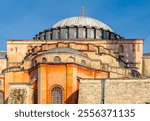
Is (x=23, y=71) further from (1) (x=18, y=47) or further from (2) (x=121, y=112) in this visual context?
(2) (x=121, y=112)

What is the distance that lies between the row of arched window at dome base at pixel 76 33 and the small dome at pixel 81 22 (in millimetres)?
1570

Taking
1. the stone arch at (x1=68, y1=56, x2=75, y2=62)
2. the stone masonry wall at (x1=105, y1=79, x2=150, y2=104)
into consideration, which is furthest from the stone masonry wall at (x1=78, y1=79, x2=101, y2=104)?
the stone arch at (x1=68, y1=56, x2=75, y2=62)

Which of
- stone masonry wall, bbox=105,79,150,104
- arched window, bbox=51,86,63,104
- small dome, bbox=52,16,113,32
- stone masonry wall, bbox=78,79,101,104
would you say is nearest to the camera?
stone masonry wall, bbox=105,79,150,104

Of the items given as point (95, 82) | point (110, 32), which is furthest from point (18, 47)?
point (95, 82)

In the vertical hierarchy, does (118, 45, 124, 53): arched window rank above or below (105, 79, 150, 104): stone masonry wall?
above

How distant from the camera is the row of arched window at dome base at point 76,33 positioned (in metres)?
55.0

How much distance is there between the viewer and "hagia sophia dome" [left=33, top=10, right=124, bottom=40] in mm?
55050

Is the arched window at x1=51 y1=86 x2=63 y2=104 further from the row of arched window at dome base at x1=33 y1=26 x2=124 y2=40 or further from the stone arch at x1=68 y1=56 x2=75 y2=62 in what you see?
the row of arched window at dome base at x1=33 y1=26 x2=124 y2=40

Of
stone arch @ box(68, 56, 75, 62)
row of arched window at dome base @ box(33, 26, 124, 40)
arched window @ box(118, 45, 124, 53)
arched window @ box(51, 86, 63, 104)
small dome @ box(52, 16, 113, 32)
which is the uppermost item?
small dome @ box(52, 16, 113, 32)

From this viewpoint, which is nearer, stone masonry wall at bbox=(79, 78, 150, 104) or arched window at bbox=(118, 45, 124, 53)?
stone masonry wall at bbox=(79, 78, 150, 104)

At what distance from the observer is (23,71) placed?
141ft

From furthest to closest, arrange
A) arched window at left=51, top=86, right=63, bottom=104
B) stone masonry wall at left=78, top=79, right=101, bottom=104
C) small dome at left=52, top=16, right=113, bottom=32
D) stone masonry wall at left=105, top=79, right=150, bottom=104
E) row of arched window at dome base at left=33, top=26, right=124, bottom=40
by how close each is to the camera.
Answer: small dome at left=52, top=16, right=113, bottom=32, row of arched window at dome base at left=33, top=26, right=124, bottom=40, arched window at left=51, top=86, right=63, bottom=104, stone masonry wall at left=78, top=79, right=101, bottom=104, stone masonry wall at left=105, top=79, right=150, bottom=104

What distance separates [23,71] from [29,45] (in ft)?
38.3

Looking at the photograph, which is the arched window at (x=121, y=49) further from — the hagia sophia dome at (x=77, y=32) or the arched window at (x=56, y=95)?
the arched window at (x=56, y=95)
